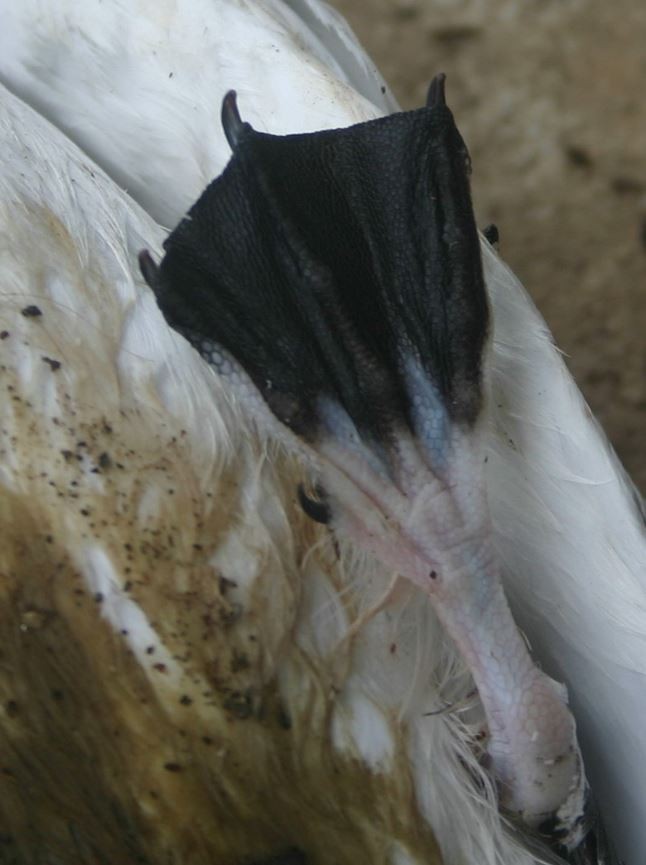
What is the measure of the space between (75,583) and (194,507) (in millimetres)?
89

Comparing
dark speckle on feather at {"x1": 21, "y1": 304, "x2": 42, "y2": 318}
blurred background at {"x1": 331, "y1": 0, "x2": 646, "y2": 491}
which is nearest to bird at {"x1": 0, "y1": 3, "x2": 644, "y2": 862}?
dark speckle on feather at {"x1": 21, "y1": 304, "x2": 42, "y2": 318}

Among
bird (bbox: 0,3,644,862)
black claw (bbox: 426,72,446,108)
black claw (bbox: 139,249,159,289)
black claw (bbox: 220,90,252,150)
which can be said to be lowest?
bird (bbox: 0,3,644,862)

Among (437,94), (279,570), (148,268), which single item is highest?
(437,94)

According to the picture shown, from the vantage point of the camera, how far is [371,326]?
0.92m

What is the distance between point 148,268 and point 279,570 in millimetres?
213

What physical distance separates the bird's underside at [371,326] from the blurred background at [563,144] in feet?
3.22

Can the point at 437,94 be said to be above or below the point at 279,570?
above

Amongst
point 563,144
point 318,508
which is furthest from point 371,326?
point 563,144

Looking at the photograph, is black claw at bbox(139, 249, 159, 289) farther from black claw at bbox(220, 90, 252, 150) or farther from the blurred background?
the blurred background

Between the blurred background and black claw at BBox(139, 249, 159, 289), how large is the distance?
1.08 metres

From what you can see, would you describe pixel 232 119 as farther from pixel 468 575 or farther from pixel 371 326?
pixel 468 575

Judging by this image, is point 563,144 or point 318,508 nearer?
point 318,508

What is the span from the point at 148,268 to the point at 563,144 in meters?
1.19

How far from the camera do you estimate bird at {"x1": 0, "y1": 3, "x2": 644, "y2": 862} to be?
3.05ft
